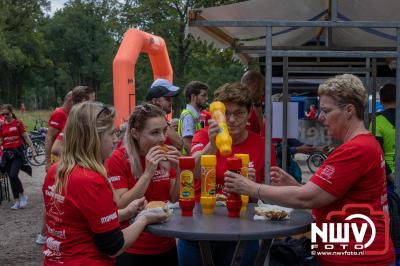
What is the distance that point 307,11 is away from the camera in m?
4.77

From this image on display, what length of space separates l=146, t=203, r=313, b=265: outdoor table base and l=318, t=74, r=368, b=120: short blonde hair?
612 mm

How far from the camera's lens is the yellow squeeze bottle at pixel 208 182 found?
113 inches

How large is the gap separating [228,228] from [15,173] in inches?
287

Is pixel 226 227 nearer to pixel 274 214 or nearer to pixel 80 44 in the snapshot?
pixel 274 214

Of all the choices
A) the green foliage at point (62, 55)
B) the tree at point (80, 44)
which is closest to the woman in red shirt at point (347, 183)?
the green foliage at point (62, 55)

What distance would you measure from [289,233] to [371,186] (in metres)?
0.42

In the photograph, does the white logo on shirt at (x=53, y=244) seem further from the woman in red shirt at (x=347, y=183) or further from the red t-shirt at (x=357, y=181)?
the red t-shirt at (x=357, y=181)

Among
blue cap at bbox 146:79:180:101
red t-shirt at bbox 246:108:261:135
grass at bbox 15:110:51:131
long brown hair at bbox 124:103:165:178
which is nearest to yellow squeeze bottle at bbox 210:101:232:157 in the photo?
long brown hair at bbox 124:103:165:178

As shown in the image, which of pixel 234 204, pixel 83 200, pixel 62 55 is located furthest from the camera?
pixel 62 55

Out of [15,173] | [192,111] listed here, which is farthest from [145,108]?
[15,173]

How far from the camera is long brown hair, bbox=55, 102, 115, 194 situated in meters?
2.37

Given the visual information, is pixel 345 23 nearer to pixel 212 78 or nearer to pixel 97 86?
pixel 212 78

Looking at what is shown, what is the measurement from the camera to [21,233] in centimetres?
756

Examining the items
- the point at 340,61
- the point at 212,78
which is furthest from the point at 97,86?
the point at 340,61
